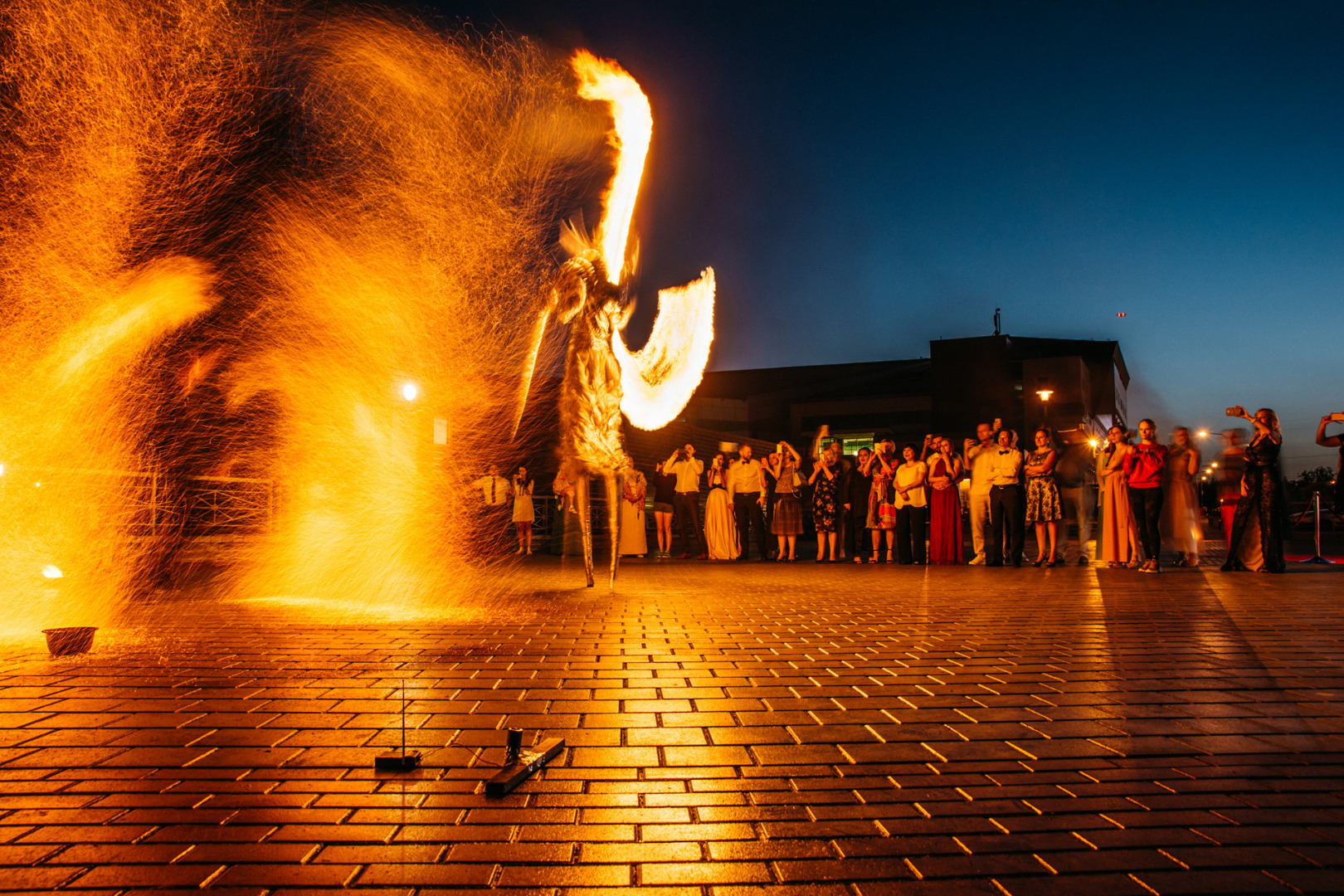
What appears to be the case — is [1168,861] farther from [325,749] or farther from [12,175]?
[12,175]

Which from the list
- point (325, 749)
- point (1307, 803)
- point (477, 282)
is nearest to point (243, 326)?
point (477, 282)

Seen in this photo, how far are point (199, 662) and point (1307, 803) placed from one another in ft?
18.7

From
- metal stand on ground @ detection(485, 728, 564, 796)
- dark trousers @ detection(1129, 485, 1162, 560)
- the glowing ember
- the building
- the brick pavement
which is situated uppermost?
the building

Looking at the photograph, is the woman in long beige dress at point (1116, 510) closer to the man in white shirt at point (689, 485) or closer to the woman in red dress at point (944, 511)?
the woman in red dress at point (944, 511)

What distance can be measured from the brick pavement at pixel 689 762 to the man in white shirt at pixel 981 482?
6970 millimetres

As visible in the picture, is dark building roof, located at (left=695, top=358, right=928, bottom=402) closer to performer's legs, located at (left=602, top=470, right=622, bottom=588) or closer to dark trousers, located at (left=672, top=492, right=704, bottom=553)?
dark trousers, located at (left=672, top=492, right=704, bottom=553)

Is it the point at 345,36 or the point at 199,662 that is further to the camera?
the point at 345,36

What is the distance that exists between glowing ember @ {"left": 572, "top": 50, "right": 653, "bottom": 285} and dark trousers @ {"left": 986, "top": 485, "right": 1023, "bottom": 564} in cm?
795

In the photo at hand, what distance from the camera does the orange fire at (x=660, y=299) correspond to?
8172 millimetres

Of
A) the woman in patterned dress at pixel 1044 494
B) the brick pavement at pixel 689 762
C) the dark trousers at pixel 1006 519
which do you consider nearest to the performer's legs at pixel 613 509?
the brick pavement at pixel 689 762

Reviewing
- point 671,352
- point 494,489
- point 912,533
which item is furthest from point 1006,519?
point 494,489

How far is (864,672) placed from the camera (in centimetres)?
485

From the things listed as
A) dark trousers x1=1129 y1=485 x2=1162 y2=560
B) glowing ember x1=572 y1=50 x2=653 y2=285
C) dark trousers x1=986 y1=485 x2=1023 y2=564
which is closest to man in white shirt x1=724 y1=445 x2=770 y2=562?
dark trousers x1=986 y1=485 x2=1023 y2=564

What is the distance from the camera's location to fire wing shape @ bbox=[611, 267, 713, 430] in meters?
9.17
